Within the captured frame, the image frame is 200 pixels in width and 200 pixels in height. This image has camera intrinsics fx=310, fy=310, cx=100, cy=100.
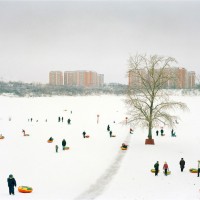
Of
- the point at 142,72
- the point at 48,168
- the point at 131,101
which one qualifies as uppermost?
the point at 142,72

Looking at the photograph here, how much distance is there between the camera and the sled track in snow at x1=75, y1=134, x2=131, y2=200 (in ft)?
57.4

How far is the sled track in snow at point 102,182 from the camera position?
1749 cm

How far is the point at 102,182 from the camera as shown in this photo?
20.3 metres

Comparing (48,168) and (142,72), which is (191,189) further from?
(142,72)

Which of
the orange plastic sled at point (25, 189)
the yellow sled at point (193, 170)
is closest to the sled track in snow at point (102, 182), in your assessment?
the orange plastic sled at point (25, 189)

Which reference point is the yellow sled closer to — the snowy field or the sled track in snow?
the snowy field

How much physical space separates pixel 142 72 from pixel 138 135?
35.7 ft

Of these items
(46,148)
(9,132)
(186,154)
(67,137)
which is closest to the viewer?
(186,154)

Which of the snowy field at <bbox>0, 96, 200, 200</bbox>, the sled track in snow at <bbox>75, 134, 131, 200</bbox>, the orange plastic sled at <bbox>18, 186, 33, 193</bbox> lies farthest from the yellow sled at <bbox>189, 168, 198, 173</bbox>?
the orange plastic sled at <bbox>18, 186, 33, 193</bbox>

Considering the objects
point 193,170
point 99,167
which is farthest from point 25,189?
point 193,170

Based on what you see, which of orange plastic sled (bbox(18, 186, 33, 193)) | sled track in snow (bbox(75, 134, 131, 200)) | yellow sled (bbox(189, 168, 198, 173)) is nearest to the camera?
sled track in snow (bbox(75, 134, 131, 200))

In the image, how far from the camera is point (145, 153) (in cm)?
2950

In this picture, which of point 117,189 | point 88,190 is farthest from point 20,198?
point 117,189

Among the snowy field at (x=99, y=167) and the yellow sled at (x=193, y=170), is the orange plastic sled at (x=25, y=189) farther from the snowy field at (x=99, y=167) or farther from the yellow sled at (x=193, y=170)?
the yellow sled at (x=193, y=170)
